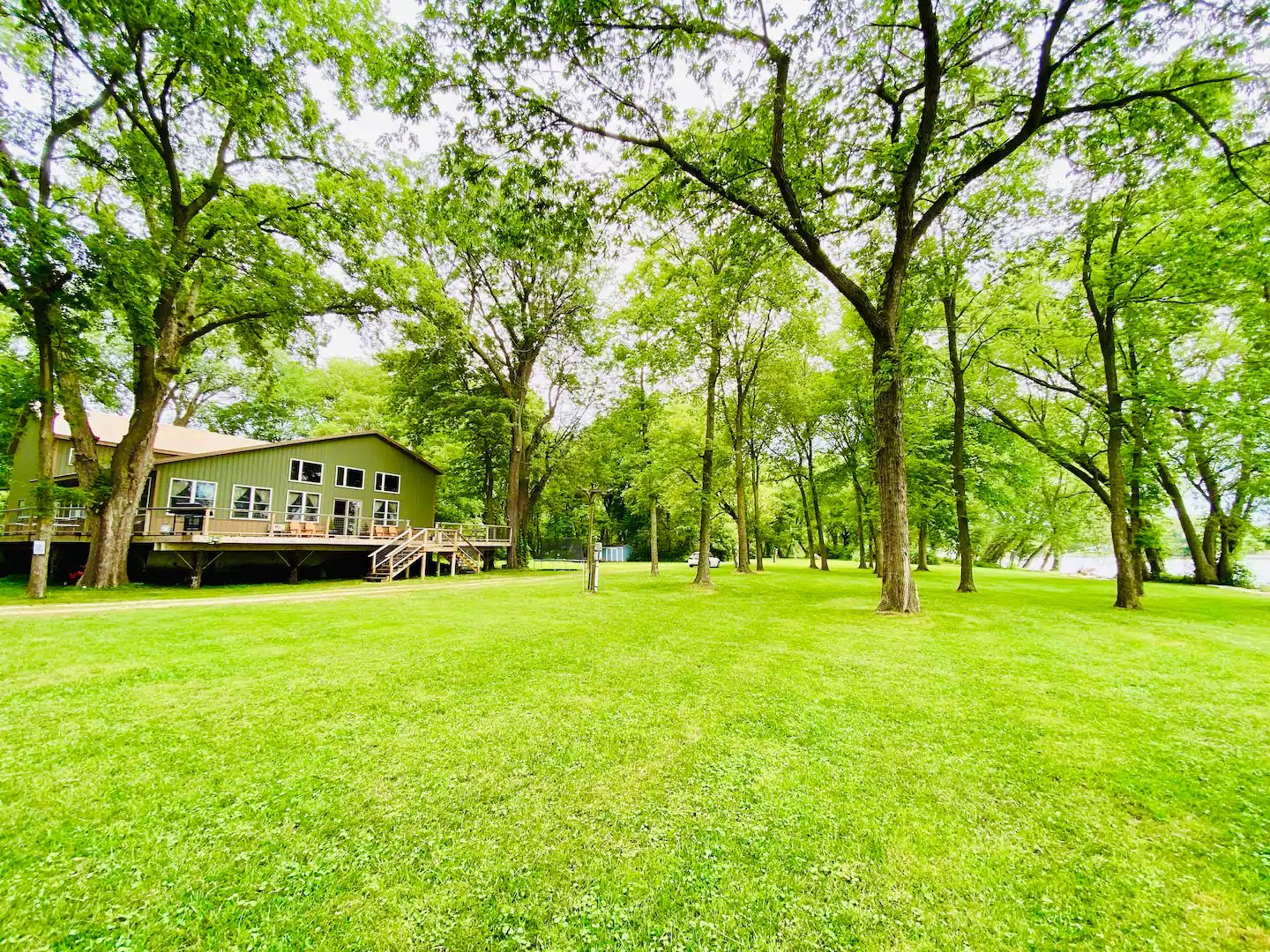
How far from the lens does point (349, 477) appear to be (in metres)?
21.1

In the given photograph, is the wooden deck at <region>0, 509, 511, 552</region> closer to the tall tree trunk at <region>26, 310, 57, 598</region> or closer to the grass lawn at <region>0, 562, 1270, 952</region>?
the tall tree trunk at <region>26, 310, 57, 598</region>

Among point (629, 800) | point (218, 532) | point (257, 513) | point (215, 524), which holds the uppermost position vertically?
point (257, 513)

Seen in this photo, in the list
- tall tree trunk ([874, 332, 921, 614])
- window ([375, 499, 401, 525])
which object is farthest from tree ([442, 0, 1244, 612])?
window ([375, 499, 401, 525])

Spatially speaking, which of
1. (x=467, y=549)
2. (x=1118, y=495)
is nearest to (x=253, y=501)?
(x=467, y=549)

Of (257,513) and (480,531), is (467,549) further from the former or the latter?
(257,513)

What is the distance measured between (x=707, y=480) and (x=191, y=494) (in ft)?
61.1

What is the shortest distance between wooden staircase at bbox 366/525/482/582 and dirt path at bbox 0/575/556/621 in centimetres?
162

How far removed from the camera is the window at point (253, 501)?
1753 cm

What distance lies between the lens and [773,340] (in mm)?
19016

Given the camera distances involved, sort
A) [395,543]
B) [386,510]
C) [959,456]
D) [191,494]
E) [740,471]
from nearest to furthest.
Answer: [959,456]
[191,494]
[395,543]
[740,471]
[386,510]

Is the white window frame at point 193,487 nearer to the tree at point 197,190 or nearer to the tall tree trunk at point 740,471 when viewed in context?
the tree at point 197,190

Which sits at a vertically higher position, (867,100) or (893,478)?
(867,100)

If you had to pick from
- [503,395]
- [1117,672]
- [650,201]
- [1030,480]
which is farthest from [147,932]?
[1030,480]

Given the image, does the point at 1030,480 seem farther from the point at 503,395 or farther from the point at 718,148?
the point at 503,395
